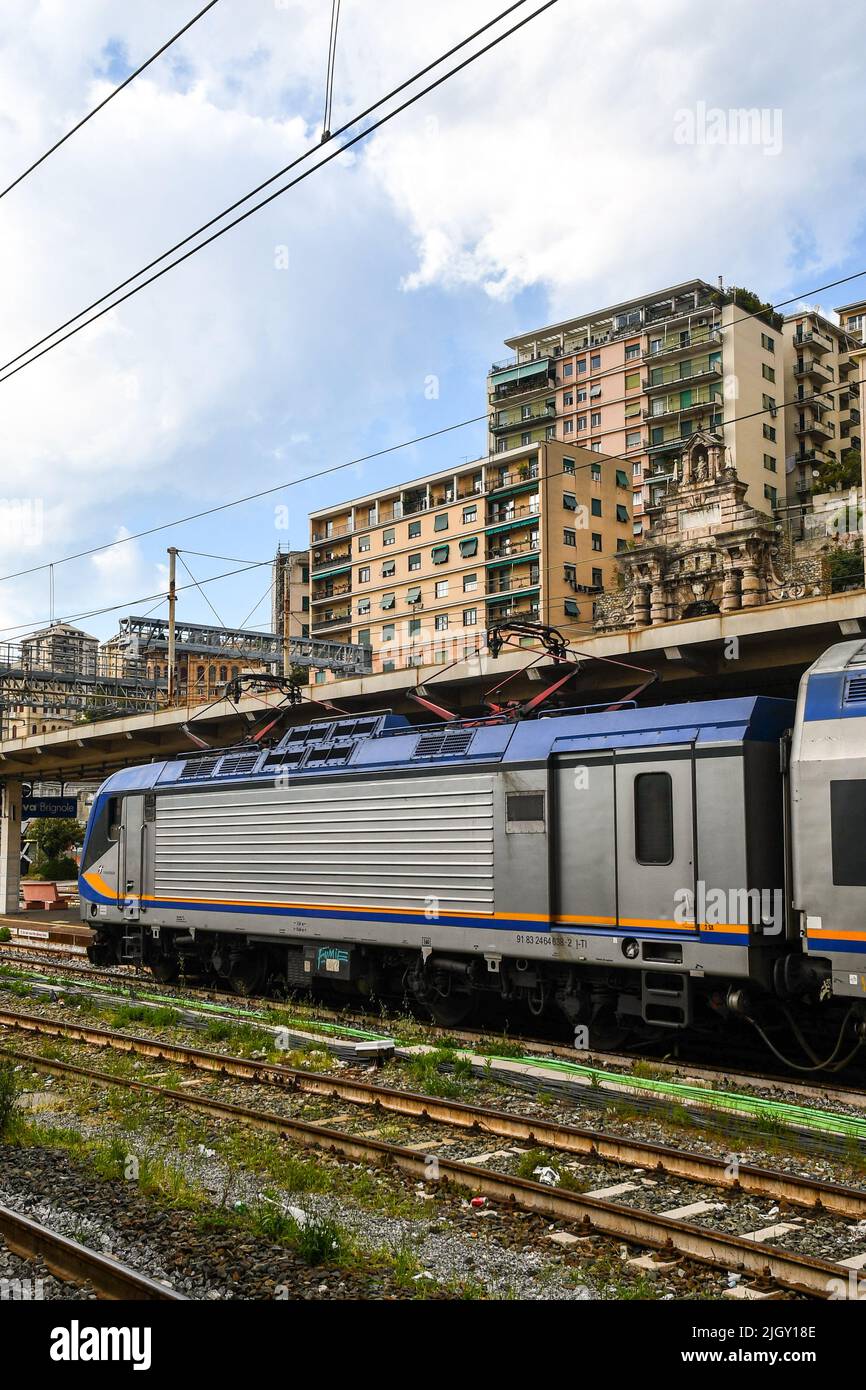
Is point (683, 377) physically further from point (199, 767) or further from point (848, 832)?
point (848, 832)

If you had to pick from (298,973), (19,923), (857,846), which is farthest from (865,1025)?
(19,923)

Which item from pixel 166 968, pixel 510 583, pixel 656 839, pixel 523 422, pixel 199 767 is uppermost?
pixel 523 422

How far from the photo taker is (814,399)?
8269cm

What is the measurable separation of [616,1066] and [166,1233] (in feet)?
21.6

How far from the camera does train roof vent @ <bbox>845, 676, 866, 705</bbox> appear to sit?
1118 cm

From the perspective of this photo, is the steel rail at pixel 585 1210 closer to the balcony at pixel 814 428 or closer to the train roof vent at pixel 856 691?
the train roof vent at pixel 856 691

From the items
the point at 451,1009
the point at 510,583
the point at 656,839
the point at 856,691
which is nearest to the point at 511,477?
the point at 510,583

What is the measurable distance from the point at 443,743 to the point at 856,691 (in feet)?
19.8

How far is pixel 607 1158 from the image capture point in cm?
952

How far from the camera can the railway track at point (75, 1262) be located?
643 centimetres

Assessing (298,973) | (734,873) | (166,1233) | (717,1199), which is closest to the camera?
(166,1233)

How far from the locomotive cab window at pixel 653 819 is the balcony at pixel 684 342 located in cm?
6865

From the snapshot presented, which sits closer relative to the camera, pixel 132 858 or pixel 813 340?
pixel 132 858
